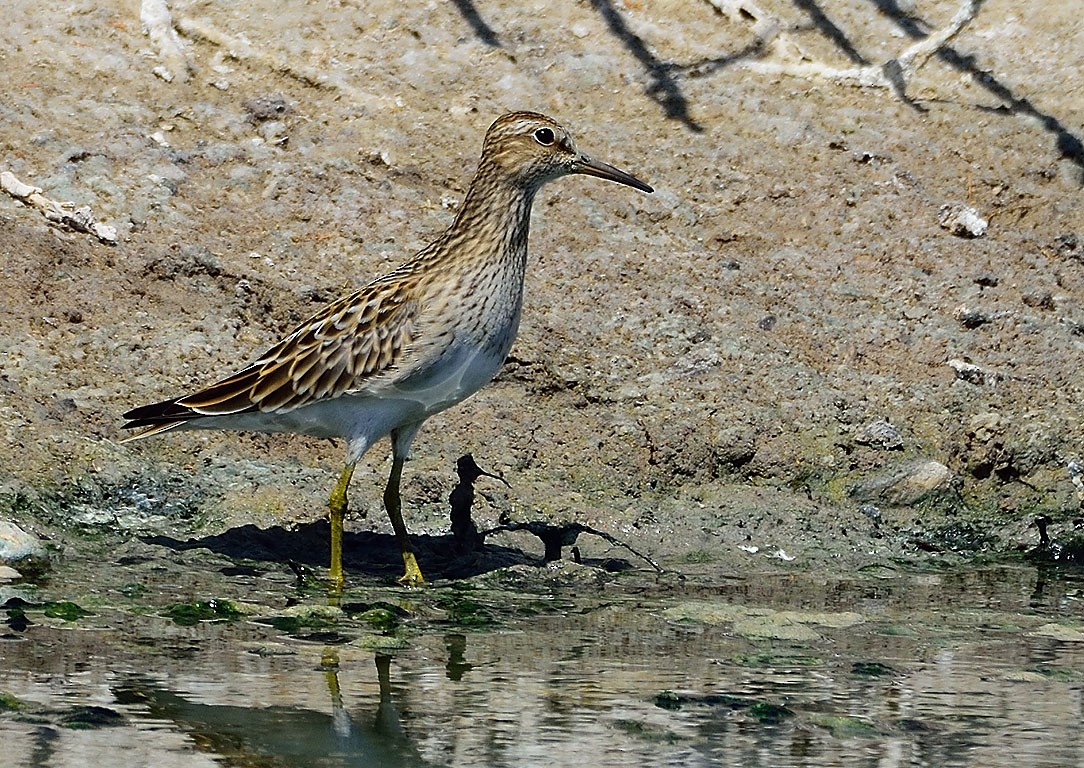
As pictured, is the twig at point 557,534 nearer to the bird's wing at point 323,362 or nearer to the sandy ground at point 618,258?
the sandy ground at point 618,258

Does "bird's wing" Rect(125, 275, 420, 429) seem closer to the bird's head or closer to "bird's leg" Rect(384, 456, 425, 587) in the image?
"bird's leg" Rect(384, 456, 425, 587)

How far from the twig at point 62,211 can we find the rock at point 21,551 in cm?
274

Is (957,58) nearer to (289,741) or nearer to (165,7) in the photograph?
(165,7)

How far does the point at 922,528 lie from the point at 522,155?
2.68 meters

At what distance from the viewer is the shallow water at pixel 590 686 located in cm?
571

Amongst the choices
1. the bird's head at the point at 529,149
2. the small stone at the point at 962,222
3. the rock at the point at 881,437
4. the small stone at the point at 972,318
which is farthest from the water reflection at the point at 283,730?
the small stone at the point at 962,222

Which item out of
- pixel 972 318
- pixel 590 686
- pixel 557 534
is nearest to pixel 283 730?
pixel 590 686

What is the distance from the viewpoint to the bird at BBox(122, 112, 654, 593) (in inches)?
319

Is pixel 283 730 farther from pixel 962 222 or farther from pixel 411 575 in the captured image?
pixel 962 222

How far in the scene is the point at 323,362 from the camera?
27.2 ft

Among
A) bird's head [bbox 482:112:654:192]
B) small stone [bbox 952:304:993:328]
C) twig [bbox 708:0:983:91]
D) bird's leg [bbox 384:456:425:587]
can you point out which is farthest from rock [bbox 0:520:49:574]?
twig [bbox 708:0:983:91]

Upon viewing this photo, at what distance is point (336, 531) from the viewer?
822 cm

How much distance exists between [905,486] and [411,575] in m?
2.64

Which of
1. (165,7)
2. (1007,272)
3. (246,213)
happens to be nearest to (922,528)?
(1007,272)
